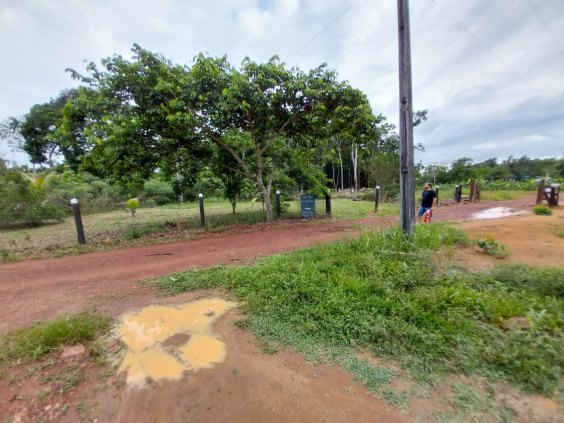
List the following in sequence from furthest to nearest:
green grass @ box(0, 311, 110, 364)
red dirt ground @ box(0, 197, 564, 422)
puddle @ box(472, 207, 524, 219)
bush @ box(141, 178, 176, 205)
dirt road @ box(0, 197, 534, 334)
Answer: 1. bush @ box(141, 178, 176, 205)
2. puddle @ box(472, 207, 524, 219)
3. dirt road @ box(0, 197, 534, 334)
4. green grass @ box(0, 311, 110, 364)
5. red dirt ground @ box(0, 197, 564, 422)

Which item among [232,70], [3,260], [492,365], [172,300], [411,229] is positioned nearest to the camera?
[492,365]

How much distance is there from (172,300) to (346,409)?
238 centimetres

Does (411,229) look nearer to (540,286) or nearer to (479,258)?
(479,258)

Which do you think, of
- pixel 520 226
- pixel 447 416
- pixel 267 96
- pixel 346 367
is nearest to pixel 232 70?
pixel 267 96

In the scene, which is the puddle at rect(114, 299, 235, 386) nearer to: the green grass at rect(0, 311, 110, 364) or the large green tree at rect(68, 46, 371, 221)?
the green grass at rect(0, 311, 110, 364)

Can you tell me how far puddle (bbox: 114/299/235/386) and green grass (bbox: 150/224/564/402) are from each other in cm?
40

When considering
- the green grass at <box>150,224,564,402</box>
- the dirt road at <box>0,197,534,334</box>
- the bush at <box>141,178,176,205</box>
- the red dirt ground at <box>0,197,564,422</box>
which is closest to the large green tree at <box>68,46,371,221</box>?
the dirt road at <box>0,197,534,334</box>

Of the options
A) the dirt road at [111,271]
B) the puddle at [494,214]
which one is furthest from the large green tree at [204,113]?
the puddle at [494,214]

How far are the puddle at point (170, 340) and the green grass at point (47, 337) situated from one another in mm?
247

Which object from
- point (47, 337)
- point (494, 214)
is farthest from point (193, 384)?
point (494, 214)

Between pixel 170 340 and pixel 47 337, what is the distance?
1121 mm

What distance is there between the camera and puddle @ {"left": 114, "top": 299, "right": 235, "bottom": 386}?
2105 millimetres

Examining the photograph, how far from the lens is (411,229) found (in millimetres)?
4711

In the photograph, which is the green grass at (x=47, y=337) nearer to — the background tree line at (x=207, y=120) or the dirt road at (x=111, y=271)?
the dirt road at (x=111, y=271)
